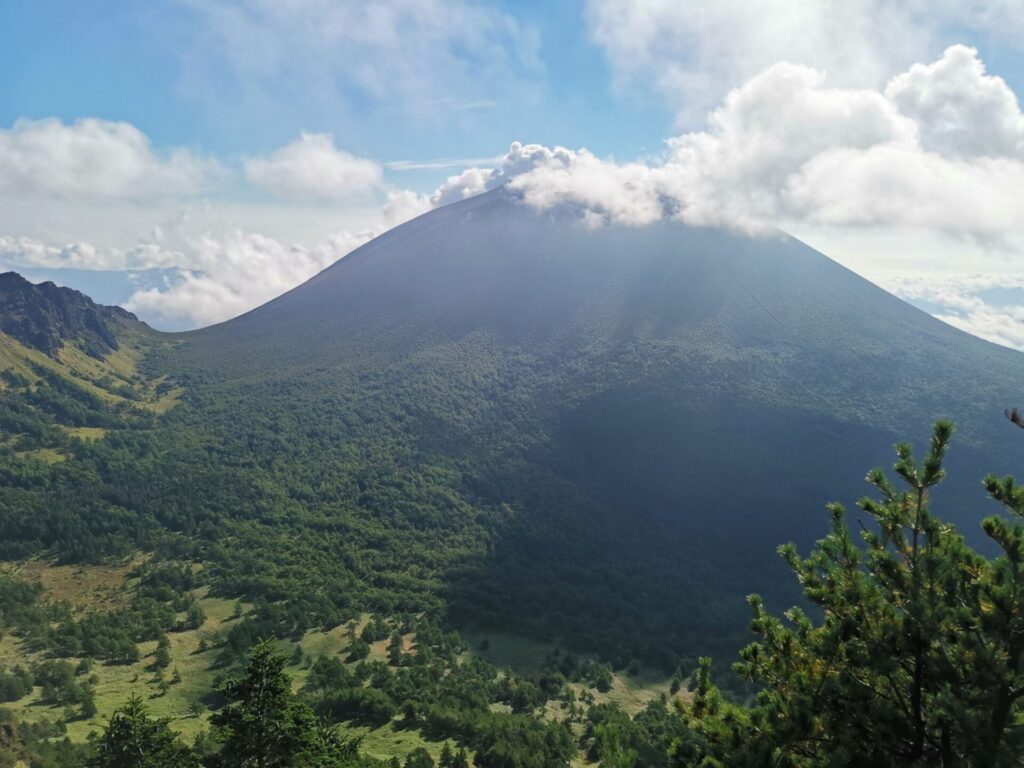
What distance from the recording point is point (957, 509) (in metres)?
127

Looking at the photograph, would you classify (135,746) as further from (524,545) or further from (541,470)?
(541,470)

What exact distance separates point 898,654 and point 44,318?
226050 millimetres

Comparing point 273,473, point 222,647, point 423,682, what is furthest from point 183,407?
point 423,682

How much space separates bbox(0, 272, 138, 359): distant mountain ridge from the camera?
584 feet

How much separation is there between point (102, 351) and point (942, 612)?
227 metres

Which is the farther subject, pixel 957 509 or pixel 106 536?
pixel 957 509

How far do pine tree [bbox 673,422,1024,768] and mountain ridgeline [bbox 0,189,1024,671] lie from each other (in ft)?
248

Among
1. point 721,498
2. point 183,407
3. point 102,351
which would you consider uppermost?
point 102,351

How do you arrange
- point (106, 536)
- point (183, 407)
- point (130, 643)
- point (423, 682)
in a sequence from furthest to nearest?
point (183, 407), point (106, 536), point (130, 643), point (423, 682)

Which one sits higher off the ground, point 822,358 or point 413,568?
point 822,358

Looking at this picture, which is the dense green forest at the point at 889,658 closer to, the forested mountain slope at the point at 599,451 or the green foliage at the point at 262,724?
→ the green foliage at the point at 262,724

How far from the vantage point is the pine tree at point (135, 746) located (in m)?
21.4

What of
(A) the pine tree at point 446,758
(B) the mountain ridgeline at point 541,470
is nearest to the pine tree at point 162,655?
(B) the mountain ridgeline at point 541,470

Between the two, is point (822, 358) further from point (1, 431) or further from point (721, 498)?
point (1, 431)
